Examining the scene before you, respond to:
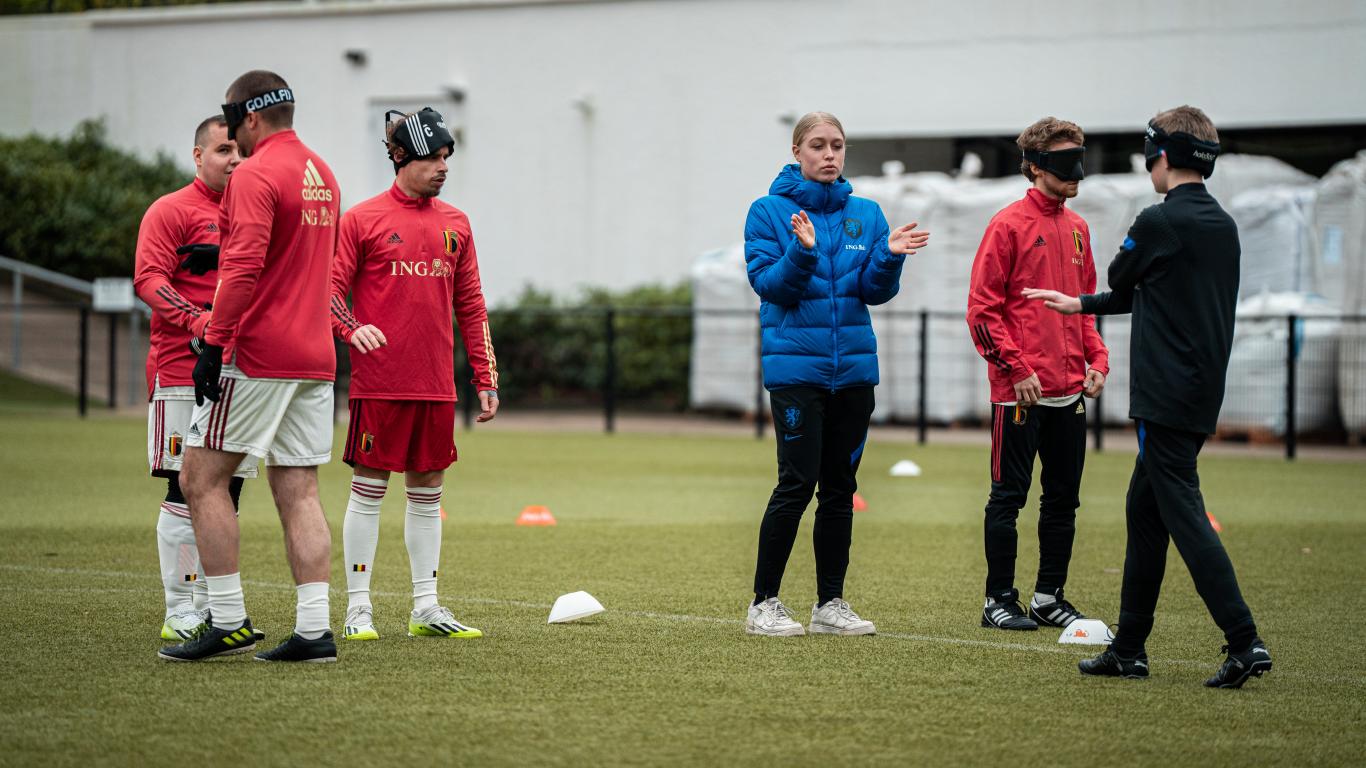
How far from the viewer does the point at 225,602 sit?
5.72 metres

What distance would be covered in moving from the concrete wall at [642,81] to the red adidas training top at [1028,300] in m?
19.6

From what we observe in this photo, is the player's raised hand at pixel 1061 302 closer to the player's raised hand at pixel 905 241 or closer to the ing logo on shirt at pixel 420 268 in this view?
the player's raised hand at pixel 905 241

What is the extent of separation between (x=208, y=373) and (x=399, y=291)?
3.39 ft

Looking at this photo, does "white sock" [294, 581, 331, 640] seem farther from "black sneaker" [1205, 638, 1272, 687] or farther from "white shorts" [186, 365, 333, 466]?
"black sneaker" [1205, 638, 1272, 687]

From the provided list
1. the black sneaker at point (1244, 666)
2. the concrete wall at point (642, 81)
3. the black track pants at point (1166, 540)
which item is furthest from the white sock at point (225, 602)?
the concrete wall at point (642, 81)

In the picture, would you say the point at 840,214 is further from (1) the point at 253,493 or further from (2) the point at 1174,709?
(1) the point at 253,493

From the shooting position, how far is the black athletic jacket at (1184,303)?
5379mm

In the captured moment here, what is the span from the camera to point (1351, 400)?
1841cm

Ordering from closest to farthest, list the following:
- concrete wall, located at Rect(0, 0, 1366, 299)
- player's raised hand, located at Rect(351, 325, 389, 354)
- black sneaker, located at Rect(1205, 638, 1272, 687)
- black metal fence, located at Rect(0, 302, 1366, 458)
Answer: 1. black sneaker, located at Rect(1205, 638, 1272, 687)
2. player's raised hand, located at Rect(351, 325, 389, 354)
3. black metal fence, located at Rect(0, 302, 1366, 458)
4. concrete wall, located at Rect(0, 0, 1366, 299)

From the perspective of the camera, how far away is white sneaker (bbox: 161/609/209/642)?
6137mm

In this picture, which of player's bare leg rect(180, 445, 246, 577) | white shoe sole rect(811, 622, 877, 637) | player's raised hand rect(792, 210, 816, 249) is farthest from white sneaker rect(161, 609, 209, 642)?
player's raised hand rect(792, 210, 816, 249)

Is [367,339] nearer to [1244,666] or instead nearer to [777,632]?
[777,632]

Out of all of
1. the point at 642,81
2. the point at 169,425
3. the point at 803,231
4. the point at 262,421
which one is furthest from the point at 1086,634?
the point at 642,81

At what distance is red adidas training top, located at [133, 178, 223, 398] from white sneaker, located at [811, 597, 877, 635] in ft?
8.97
